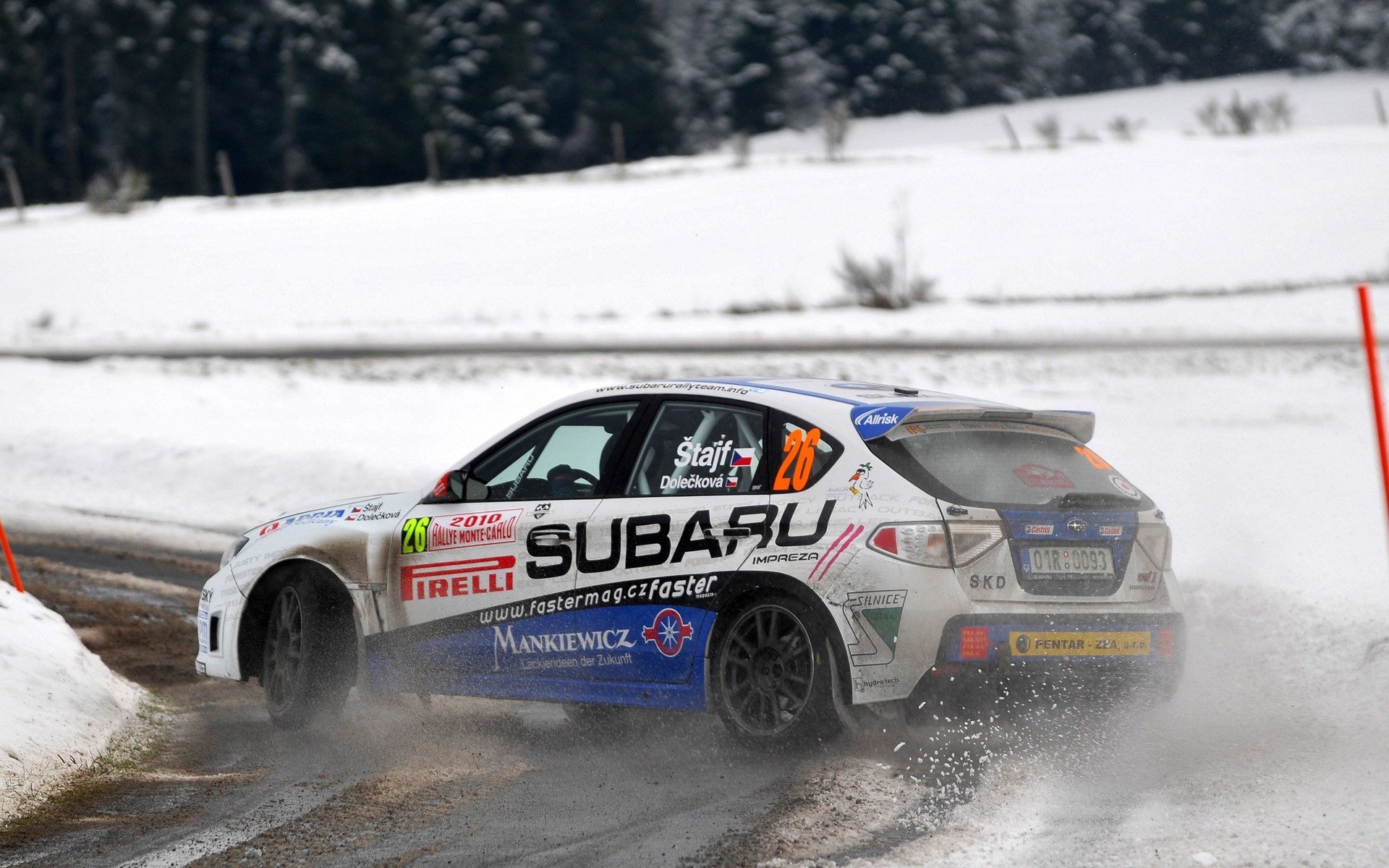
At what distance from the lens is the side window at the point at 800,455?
19.0ft

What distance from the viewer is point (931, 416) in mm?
5809

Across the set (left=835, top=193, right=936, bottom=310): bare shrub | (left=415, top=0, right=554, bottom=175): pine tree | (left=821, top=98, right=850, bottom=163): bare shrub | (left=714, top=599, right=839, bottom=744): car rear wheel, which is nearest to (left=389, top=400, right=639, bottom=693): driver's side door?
(left=714, top=599, right=839, bottom=744): car rear wheel

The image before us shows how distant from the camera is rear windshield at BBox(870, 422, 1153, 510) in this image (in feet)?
18.5

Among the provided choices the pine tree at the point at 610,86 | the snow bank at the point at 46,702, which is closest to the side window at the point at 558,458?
the snow bank at the point at 46,702

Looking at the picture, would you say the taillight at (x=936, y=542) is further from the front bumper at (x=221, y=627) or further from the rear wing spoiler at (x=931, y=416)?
the front bumper at (x=221, y=627)

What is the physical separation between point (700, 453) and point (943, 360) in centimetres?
1285

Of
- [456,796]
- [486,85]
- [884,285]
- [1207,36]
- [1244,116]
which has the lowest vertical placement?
[456,796]

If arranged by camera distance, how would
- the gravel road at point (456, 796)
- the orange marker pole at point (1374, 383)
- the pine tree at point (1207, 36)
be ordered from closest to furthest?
the gravel road at point (456, 796) < the orange marker pole at point (1374, 383) < the pine tree at point (1207, 36)

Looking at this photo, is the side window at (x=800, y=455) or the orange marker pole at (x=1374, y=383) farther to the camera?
the orange marker pole at (x=1374, y=383)

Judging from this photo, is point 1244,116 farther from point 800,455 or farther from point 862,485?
point 862,485

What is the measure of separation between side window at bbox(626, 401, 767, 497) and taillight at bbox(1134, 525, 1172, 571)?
1.48 m

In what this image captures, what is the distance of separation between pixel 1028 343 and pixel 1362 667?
13146mm

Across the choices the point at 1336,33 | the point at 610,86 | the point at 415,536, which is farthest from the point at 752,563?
the point at 1336,33

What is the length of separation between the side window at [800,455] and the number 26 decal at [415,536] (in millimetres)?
1727
